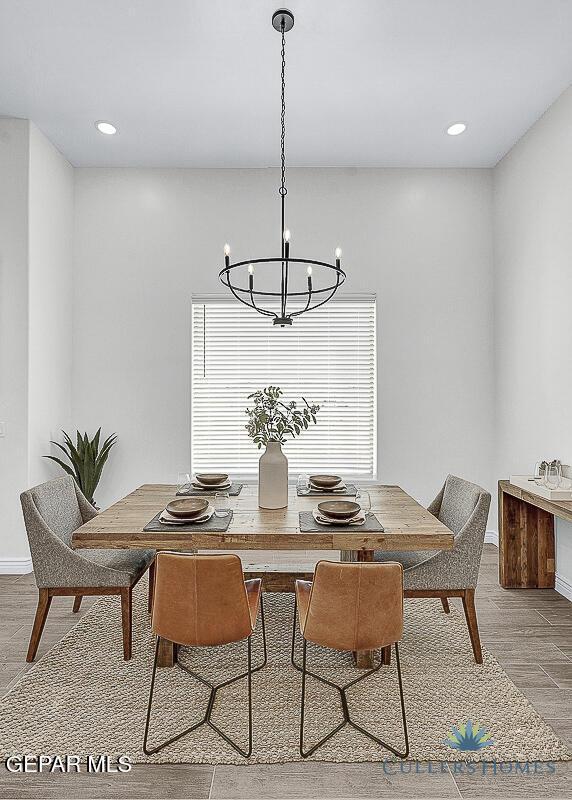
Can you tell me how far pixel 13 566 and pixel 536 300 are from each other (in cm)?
395

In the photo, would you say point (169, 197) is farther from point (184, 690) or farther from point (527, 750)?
point (527, 750)

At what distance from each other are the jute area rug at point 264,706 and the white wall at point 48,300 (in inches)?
68.5

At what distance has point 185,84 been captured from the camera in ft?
11.8

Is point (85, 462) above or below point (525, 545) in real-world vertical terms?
above

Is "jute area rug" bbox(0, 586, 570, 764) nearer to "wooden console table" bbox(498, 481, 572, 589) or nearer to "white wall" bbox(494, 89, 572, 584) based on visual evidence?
"wooden console table" bbox(498, 481, 572, 589)

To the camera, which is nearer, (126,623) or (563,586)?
(126,623)

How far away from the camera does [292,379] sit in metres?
4.94

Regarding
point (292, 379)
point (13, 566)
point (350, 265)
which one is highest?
point (350, 265)

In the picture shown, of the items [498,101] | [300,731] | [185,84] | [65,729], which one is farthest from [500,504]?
[185,84]

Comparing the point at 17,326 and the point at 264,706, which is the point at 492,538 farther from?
the point at 17,326

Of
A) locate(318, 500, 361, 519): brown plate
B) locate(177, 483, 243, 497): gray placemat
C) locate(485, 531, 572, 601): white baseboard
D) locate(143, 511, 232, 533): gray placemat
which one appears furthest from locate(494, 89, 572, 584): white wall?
locate(143, 511, 232, 533): gray placemat

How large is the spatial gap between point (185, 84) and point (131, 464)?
2.79m

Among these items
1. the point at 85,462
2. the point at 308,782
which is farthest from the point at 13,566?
the point at 308,782

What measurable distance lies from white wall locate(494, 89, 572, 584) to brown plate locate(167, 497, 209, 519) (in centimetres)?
228
